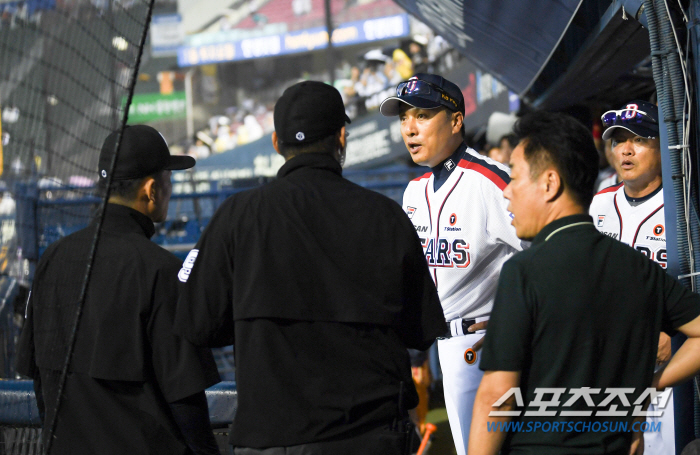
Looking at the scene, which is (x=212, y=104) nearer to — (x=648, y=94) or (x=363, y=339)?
(x=648, y=94)

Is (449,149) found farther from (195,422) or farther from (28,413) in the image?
(28,413)

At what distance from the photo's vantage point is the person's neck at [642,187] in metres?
3.82

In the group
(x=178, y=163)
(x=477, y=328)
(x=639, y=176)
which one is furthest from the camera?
(x=639, y=176)

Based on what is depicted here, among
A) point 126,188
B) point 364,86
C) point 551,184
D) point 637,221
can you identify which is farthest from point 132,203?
point 364,86

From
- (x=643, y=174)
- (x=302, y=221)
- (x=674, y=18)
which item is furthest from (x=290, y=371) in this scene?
(x=643, y=174)

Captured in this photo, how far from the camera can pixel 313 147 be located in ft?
7.77

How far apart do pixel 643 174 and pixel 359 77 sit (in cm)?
2114

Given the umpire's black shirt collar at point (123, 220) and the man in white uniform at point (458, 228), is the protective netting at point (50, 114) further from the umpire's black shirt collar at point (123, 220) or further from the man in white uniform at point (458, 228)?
the man in white uniform at point (458, 228)

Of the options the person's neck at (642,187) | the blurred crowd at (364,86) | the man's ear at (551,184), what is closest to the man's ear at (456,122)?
the person's neck at (642,187)

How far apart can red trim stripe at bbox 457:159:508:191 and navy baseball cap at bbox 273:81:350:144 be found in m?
1.47

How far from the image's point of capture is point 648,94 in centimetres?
775

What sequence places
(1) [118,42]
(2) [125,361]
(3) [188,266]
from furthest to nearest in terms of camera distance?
(1) [118,42], (2) [125,361], (3) [188,266]

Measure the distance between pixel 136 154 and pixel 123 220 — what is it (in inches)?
9.6

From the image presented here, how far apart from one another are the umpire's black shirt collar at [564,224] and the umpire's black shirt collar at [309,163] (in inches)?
26.8
